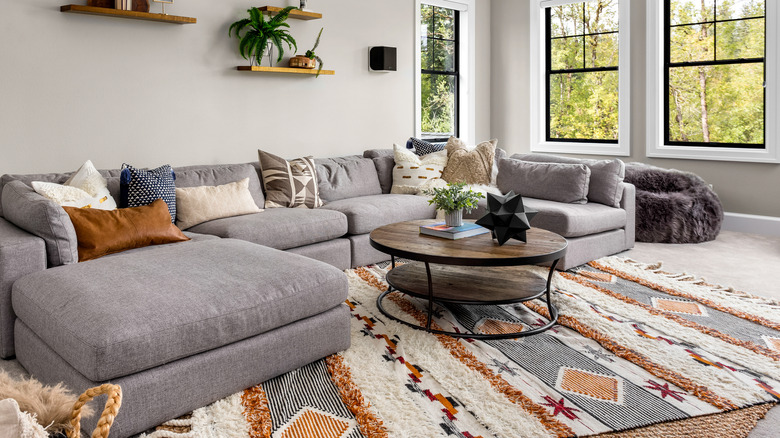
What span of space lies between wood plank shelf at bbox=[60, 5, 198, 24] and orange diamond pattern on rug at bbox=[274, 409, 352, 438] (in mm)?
3176

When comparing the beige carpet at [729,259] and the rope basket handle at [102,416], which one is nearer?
the rope basket handle at [102,416]

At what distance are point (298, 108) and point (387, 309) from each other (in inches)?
103

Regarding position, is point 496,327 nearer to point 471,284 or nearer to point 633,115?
point 471,284

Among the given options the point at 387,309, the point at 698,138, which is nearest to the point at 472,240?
the point at 387,309

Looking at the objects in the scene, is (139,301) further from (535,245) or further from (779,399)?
(779,399)

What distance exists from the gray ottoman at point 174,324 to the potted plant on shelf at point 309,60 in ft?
9.04

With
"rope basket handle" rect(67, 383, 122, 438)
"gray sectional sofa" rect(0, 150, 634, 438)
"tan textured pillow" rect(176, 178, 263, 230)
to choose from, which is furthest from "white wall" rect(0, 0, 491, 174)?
"rope basket handle" rect(67, 383, 122, 438)

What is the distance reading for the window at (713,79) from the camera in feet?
17.2

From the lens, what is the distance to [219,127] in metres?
4.85

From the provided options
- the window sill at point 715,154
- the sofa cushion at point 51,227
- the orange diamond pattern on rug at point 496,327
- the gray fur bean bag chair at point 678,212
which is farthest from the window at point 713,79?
the sofa cushion at point 51,227

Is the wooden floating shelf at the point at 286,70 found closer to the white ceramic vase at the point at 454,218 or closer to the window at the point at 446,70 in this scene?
the window at the point at 446,70

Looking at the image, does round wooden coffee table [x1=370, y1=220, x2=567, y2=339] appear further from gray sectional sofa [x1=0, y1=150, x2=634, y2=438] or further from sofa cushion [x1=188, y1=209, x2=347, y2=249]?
sofa cushion [x1=188, y1=209, x2=347, y2=249]

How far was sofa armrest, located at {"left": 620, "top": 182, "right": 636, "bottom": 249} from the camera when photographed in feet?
15.1

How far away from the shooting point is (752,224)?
534 cm
